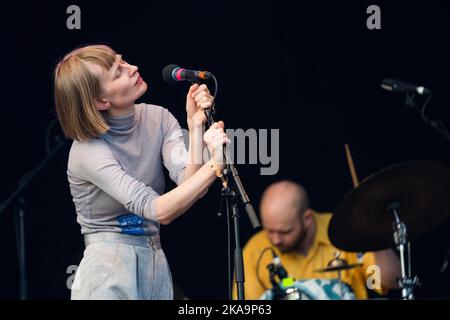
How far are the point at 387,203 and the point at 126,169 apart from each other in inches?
54.3

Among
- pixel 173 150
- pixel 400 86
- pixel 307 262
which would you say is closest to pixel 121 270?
pixel 173 150

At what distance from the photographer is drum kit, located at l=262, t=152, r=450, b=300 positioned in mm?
3863

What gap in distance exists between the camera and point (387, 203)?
3979 mm

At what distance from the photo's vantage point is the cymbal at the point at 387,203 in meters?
3.86

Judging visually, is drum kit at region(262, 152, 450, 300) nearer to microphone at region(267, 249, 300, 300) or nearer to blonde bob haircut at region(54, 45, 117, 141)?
microphone at region(267, 249, 300, 300)

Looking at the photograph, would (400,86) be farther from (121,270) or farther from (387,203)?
(121,270)

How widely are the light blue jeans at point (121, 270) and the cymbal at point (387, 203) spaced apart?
1.07m

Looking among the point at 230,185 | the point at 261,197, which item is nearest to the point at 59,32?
the point at 261,197

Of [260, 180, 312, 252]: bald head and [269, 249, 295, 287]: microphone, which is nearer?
[269, 249, 295, 287]: microphone

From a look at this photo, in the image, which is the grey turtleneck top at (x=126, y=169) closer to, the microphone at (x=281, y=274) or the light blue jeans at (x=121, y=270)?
the light blue jeans at (x=121, y=270)

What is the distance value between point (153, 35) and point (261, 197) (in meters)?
1.11

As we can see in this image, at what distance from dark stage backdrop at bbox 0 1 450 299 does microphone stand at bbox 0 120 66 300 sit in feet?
0.69

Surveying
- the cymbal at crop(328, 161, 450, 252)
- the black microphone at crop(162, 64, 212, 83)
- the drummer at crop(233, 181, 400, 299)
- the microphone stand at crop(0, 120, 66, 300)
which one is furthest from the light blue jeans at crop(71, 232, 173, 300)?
the drummer at crop(233, 181, 400, 299)

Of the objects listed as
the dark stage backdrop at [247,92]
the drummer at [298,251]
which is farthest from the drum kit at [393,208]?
the dark stage backdrop at [247,92]
